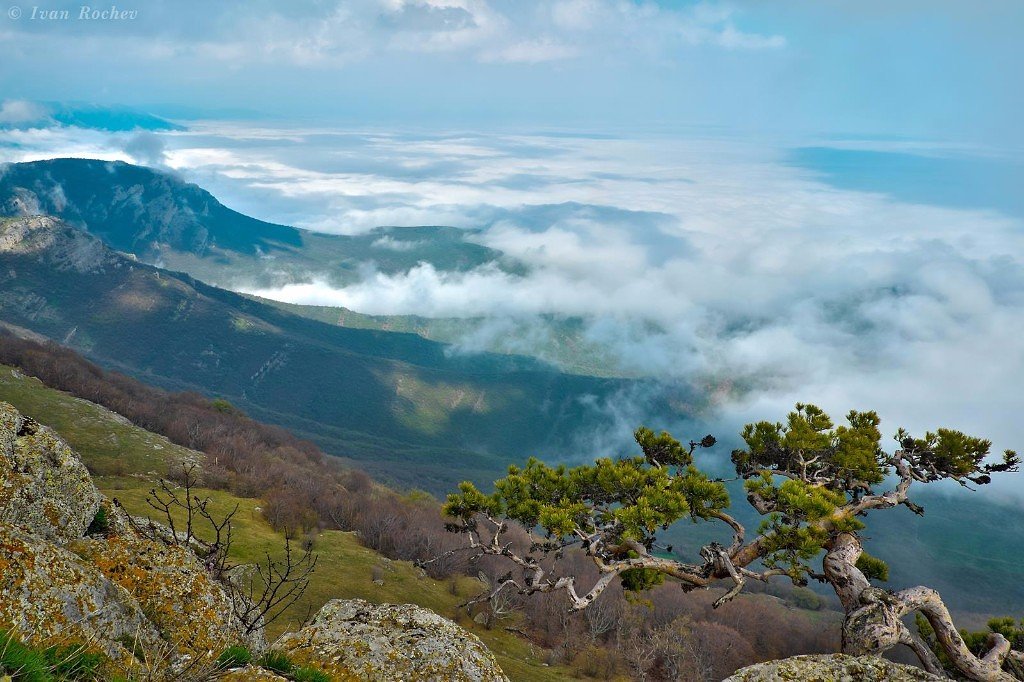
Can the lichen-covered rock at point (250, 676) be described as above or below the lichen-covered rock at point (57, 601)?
below

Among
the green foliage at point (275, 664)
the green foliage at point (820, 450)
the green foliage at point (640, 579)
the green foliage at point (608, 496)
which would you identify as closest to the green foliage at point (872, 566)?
the green foliage at point (820, 450)

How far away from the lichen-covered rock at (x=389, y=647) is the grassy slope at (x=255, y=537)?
595 inches

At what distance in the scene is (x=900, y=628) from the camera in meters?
14.6

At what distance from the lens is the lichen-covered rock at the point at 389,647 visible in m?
13.1

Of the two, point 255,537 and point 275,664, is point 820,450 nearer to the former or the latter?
point 275,664

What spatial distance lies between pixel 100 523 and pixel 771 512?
56.2 ft

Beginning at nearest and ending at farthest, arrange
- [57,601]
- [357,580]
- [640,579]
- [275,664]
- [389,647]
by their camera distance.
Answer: [57,601] < [275,664] < [389,647] < [640,579] < [357,580]

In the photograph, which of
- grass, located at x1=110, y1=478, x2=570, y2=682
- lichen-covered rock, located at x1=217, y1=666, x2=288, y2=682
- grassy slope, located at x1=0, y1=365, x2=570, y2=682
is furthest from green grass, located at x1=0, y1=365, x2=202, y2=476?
lichen-covered rock, located at x1=217, y1=666, x2=288, y2=682

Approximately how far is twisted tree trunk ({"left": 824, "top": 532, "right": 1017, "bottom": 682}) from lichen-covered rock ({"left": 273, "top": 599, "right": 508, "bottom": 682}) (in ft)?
27.8

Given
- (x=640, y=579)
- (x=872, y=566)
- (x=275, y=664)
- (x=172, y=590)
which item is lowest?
(x=640, y=579)

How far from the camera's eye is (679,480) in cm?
1819

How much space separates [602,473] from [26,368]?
142m

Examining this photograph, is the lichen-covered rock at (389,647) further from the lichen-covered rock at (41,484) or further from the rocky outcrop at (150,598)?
the lichen-covered rock at (41,484)

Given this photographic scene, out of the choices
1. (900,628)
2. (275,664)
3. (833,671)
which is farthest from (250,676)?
(900,628)
